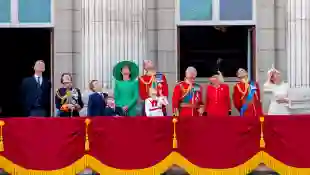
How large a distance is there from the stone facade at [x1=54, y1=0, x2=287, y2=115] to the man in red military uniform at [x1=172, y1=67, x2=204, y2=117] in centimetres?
221

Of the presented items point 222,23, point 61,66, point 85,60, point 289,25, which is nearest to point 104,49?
point 85,60

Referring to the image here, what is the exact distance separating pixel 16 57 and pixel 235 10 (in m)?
5.68

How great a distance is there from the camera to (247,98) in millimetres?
14742

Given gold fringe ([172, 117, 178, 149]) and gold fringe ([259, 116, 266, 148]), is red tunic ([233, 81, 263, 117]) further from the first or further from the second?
gold fringe ([172, 117, 178, 149])

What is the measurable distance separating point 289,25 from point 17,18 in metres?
6.23

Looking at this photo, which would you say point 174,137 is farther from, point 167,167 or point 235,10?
point 235,10

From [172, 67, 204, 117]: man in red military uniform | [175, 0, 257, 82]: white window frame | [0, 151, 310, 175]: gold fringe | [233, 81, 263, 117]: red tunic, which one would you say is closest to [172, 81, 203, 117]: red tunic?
[172, 67, 204, 117]: man in red military uniform

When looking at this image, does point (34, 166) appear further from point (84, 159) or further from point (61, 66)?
point (61, 66)

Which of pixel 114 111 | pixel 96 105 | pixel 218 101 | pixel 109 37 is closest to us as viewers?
pixel 96 105

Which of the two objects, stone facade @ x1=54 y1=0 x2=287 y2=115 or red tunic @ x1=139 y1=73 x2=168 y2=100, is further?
stone facade @ x1=54 y1=0 x2=287 y2=115

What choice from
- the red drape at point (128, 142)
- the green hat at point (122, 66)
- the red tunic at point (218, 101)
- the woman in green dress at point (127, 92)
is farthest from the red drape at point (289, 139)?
the green hat at point (122, 66)

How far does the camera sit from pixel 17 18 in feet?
55.2

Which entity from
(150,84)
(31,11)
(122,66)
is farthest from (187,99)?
(31,11)

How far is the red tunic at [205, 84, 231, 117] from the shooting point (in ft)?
47.7
